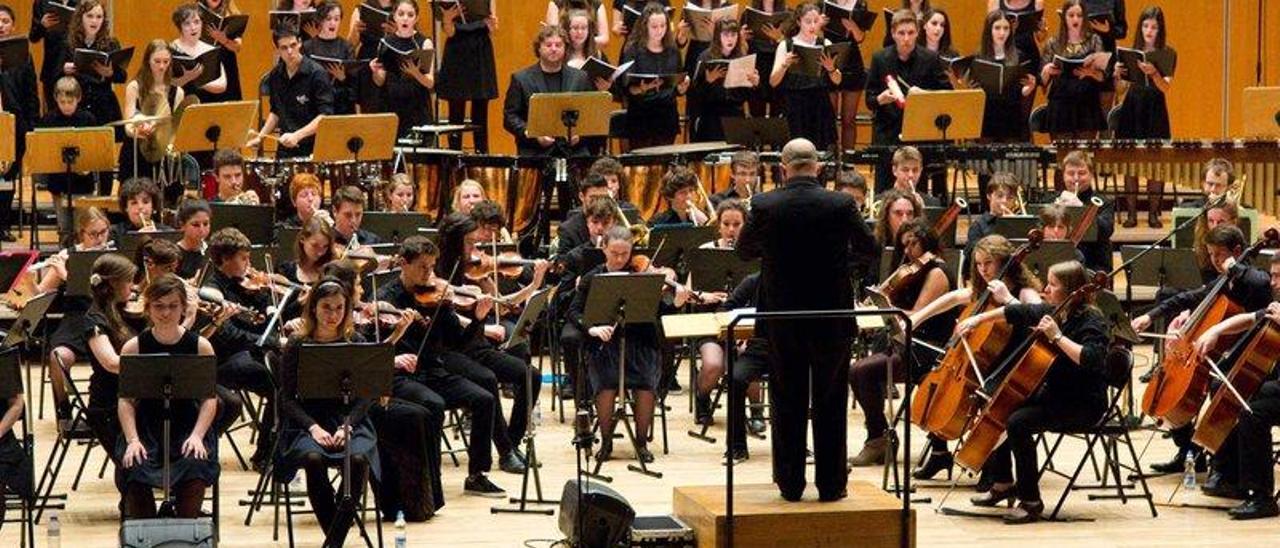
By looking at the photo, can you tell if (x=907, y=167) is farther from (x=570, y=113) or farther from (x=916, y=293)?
(x=916, y=293)

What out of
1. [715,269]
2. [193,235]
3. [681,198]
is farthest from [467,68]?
[715,269]

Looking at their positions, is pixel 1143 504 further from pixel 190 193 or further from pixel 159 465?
pixel 190 193

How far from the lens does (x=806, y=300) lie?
7645mm

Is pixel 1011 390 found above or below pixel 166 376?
below

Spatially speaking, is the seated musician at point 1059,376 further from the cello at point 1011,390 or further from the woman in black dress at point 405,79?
the woman in black dress at point 405,79

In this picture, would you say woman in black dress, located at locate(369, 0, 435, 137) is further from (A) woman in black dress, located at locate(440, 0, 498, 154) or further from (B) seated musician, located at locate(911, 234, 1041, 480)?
(B) seated musician, located at locate(911, 234, 1041, 480)

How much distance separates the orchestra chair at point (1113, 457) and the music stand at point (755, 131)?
13.3ft

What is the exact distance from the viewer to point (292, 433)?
27.8 feet

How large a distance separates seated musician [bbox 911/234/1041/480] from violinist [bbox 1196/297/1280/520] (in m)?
0.77

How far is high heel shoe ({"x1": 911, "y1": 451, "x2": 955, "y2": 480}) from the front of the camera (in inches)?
Result: 384

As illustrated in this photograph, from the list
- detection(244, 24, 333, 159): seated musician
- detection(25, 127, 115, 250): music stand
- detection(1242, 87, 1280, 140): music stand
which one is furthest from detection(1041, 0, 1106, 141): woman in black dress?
detection(25, 127, 115, 250): music stand

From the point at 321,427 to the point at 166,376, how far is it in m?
0.75

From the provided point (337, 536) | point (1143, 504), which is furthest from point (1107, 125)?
point (337, 536)

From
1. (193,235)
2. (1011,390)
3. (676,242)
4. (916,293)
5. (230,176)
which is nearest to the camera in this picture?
(1011,390)
